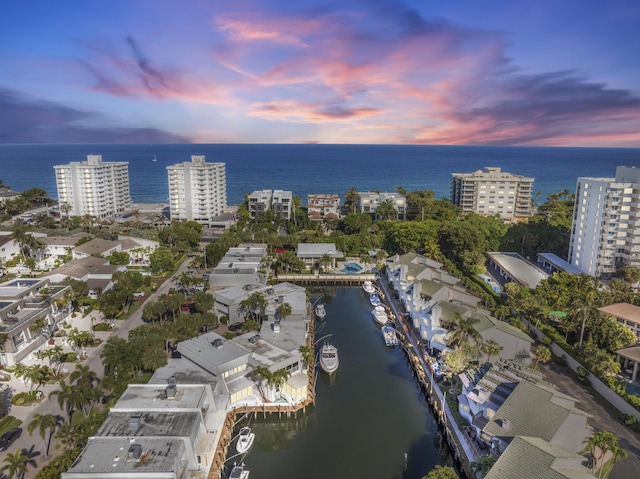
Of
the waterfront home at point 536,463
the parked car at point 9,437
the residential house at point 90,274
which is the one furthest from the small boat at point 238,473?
the residential house at point 90,274

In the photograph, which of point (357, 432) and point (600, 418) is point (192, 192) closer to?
point (357, 432)

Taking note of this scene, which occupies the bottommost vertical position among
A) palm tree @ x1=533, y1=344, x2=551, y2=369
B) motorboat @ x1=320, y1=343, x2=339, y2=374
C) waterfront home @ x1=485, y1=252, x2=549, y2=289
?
motorboat @ x1=320, y1=343, x2=339, y2=374

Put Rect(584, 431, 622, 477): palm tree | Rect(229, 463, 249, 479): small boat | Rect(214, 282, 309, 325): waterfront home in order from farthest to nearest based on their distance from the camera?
Rect(214, 282, 309, 325): waterfront home, Rect(229, 463, 249, 479): small boat, Rect(584, 431, 622, 477): palm tree

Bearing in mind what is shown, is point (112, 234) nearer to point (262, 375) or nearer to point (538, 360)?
point (262, 375)

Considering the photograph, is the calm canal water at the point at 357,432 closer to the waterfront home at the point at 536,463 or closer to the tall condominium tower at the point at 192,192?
the waterfront home at the point at 536,463

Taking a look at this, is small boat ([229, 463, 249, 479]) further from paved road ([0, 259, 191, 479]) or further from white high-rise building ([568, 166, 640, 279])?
white high-rise building ([568, 166, 640, 279])

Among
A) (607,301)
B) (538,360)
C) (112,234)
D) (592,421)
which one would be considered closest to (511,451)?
(592,421)

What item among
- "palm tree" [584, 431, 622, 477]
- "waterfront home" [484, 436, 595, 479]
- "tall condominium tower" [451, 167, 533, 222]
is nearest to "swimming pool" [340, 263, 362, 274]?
"tall condominium tower" [451, 167, 533, 222]
